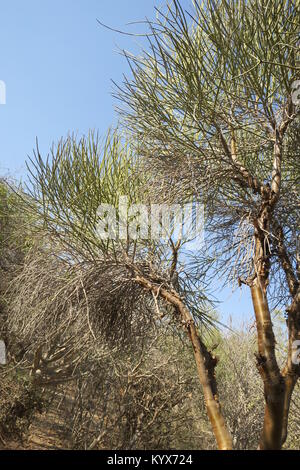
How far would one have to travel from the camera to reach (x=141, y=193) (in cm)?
390

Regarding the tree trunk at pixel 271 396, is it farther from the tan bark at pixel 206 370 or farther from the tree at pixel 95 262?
the tree at pixel 95 262

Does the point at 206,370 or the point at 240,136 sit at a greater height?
the point at 240,136

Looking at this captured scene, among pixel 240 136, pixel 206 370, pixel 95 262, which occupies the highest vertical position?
pixel 240 136

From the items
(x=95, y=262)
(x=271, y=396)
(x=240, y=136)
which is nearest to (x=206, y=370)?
(x=271, y=396)

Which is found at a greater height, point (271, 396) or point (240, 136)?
point (240, 136)

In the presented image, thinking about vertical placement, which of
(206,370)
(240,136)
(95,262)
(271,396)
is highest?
(240,136)

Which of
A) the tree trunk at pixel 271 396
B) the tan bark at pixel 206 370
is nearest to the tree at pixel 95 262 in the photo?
the tan bark at pixel 206 370

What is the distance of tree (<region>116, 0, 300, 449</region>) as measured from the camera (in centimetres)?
284

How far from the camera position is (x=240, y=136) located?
12.7 ft

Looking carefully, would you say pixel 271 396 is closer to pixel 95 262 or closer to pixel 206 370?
pixel 206 370

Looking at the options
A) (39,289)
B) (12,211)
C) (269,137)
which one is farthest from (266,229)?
(12,211)

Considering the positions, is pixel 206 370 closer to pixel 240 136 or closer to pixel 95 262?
pixel 95 262

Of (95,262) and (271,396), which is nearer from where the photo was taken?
(271,396)

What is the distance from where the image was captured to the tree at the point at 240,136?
2844 millimetres
